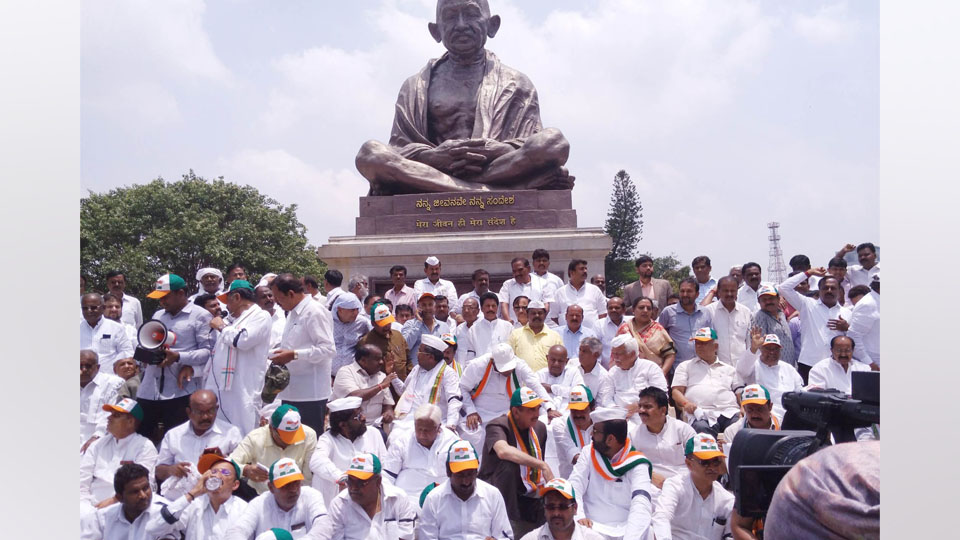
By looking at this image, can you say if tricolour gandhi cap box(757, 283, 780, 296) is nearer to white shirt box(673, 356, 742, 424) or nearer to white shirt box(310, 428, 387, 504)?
white shirt box(673, 356, 742, 424)

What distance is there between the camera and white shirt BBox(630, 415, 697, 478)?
657cm

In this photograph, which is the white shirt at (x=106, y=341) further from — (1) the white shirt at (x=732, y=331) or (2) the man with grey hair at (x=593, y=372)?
(1) the white shirt at (x=732, y=331)

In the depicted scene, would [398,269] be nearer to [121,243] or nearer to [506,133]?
[506,133]

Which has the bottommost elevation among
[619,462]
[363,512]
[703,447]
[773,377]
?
[363,512]

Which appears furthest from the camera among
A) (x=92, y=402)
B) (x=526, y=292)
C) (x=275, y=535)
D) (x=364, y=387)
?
(x=526, y=292)

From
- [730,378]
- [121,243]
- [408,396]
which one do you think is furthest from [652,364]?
[121,243]

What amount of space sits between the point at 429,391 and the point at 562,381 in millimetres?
1165

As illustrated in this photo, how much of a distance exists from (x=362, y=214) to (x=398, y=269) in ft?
9.50

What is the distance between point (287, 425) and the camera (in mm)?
6195

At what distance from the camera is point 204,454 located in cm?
605

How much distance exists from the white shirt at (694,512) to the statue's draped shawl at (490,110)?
8528 millimetres

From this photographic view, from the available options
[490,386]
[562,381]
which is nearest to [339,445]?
[490,386]

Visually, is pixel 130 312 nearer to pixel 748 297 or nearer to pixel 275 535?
pixel 275 535

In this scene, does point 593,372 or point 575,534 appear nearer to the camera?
point 575,534
